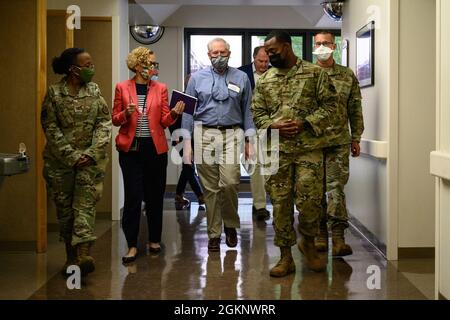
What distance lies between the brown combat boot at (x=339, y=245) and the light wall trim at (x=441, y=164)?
1.52 metres

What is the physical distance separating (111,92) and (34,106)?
1.70m

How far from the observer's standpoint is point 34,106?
16.5 feet

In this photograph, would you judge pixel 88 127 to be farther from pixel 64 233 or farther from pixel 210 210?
pixel 210 210

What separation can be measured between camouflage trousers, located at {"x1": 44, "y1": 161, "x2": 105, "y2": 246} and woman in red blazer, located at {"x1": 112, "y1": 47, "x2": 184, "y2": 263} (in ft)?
1.67

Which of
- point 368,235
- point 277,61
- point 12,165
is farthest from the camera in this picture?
point 368,235

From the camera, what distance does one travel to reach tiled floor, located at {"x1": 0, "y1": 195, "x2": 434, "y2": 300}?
150 inches

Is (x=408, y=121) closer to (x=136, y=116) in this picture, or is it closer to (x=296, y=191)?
(x=296, y=191)

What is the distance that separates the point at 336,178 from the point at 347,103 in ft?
1.88

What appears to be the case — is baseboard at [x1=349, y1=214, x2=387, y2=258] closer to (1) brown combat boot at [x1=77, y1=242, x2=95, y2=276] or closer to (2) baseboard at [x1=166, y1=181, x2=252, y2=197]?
(1) brown combat boot at [x1=77, y1=242, x2=95, y2=276]

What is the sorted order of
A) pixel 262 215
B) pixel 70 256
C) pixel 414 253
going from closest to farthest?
1. pixel 70 256
2. pixel 414 253
3. pixel 262 215

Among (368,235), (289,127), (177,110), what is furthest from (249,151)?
(368,235)

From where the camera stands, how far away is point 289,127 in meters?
4.02

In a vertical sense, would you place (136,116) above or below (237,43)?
below

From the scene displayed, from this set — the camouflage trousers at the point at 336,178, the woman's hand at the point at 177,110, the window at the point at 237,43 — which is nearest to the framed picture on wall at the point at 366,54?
the camouflage trousers at the point at 336,178
